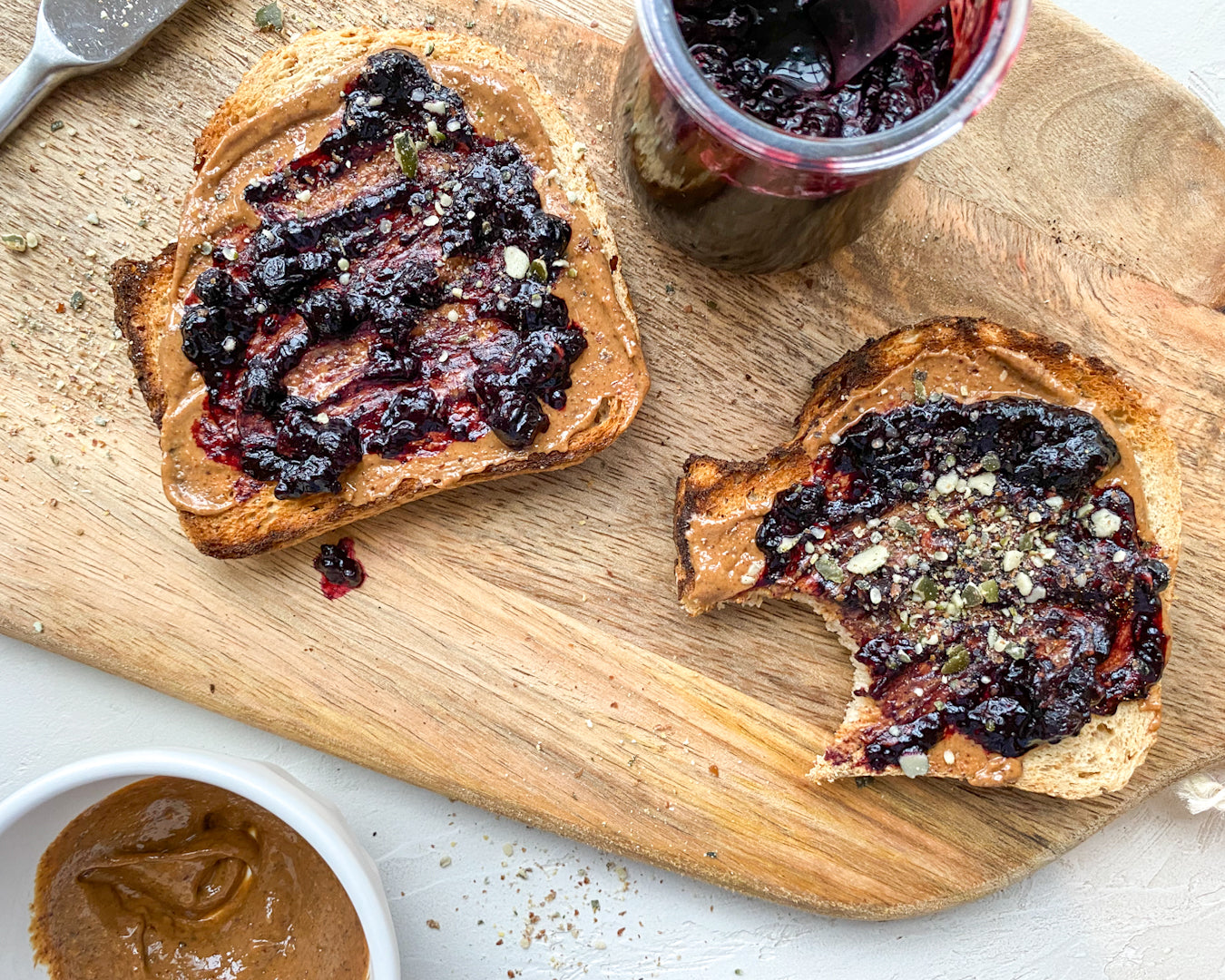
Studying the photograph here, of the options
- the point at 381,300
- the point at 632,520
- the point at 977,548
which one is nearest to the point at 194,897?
the point at 632,520

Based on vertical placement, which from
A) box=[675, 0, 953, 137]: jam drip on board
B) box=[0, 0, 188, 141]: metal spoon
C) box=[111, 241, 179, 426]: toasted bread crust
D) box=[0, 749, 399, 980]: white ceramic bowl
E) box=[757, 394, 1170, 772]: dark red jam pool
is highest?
box=[675, 0, 953, 137]: jam drip on board

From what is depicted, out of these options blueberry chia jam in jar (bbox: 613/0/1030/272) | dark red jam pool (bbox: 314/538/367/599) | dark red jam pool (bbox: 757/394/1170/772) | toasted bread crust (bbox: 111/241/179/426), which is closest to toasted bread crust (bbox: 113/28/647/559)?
toasted bread crust (bbox: 111/241/179/426)

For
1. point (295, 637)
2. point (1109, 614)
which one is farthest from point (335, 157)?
point (1109, 614)

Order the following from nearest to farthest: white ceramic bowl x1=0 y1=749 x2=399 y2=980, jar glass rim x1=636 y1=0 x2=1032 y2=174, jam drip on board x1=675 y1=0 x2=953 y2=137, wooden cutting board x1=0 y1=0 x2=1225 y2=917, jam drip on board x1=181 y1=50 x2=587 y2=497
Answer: jar glass rim x1=636 y1=0 x2=1032 y2=174, jam drip on board x1=675 y1=0 x2=953 y2=137, white ceramic bowl x1=0 y1=749 x2=399 y2=980, jam drip on board x1=181 y1=50 x2=587 y2=497, wooden cutting board x1=0 y1=0 x2=1225 y2=917

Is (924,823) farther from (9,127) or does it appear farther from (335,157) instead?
(9,127)

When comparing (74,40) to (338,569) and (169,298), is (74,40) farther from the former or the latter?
(338,569)

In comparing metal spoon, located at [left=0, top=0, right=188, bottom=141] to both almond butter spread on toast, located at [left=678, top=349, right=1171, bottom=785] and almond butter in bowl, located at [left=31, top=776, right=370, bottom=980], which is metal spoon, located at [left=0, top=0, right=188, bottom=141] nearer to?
almond butter in bowl, located at [left=31, top=776, right=370, bottom=980]
